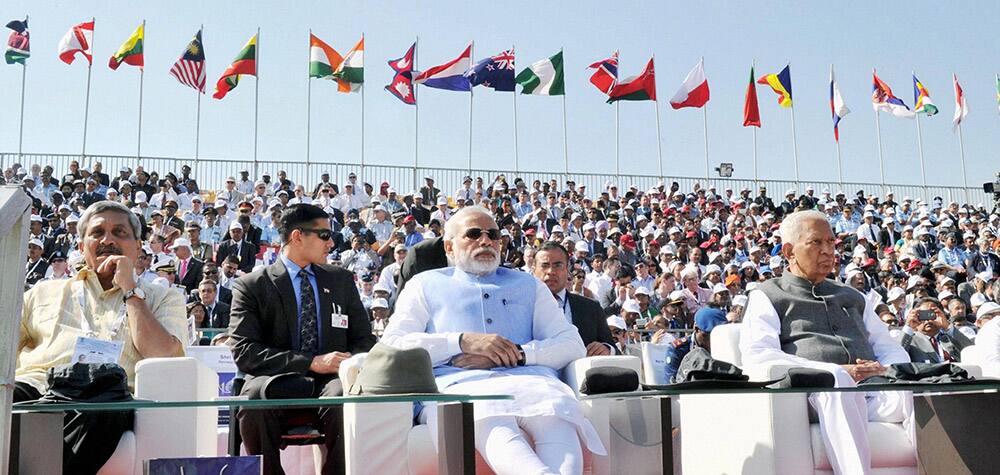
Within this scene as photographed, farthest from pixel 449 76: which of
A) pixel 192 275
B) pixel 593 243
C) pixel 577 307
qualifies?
pixel 577 307

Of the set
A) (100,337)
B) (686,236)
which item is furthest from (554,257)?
(686,236)

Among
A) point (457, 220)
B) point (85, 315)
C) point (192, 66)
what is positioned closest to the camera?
point (85, 315)

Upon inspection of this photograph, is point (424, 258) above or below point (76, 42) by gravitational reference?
below

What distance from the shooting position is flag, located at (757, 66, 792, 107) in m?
27.8

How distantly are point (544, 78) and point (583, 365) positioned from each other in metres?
21.6

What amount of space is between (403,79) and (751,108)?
1003 cm

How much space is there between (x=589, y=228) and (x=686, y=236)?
207 centimetres

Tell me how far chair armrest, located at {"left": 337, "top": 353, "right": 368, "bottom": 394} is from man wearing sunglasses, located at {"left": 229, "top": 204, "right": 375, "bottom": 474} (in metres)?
0.12

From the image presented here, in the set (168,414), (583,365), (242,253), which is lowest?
(168,414)

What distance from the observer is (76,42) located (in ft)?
78.9

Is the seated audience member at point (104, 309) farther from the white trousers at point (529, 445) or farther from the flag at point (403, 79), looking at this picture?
the flag at point (403, 79)

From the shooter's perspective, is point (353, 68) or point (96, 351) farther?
point (353, 68)

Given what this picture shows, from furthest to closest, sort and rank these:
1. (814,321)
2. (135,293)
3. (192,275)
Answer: (192,275), (814,321), (135,293)

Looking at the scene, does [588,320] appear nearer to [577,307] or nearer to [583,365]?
[577,307]
